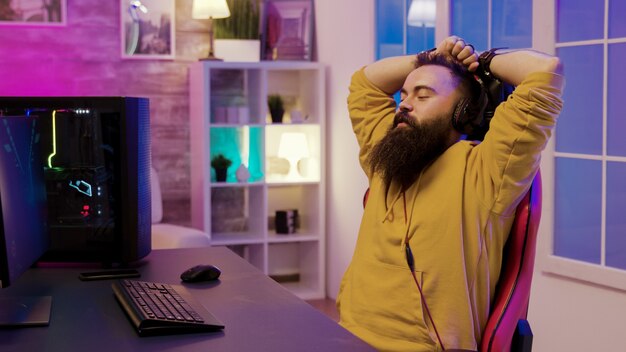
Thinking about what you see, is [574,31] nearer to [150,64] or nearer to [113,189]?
[113,189]

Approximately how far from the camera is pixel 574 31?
378cm

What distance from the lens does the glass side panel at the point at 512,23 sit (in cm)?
403

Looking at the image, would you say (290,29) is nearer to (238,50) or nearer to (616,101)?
(238,50)

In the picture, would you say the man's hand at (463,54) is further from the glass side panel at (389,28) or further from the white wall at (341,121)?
the white wall at (341,121)

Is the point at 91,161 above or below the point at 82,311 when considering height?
above

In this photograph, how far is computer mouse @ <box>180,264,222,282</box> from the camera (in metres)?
2.50

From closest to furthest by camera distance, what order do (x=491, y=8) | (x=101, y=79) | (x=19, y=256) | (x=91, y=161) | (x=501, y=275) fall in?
(x=19, y=256) → (x=501, y=275) → (x=91, y=161) → (x=491, y=8) → (x=101, y=79)

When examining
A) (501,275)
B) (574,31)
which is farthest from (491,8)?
(501,275)

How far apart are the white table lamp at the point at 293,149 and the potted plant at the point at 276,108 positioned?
126 mm

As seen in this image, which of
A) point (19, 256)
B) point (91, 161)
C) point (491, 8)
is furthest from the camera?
point (491, 8)

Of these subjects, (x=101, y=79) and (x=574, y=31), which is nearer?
(x=574, y=31)

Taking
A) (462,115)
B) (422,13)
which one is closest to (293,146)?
(422,13)

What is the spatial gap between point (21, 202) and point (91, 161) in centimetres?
61

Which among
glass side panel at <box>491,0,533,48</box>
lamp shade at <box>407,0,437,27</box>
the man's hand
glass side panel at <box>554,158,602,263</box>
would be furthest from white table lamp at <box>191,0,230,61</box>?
the man's hand
